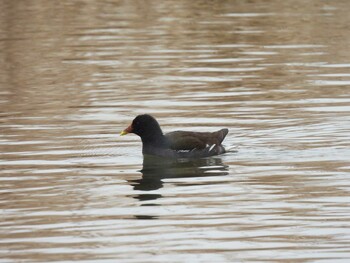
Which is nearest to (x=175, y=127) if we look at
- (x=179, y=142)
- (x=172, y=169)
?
(x=179, y=142)

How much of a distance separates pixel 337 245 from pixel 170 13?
735 inches

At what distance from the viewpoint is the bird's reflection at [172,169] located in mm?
14175

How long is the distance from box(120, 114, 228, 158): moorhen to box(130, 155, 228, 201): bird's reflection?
0.27 ft

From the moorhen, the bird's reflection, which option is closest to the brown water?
the bird's reflection

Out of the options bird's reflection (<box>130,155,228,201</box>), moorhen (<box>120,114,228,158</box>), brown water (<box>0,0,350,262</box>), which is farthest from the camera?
moorhen (<box>120,114,228,158</box>)

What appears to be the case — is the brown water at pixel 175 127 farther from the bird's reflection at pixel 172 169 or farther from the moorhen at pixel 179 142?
the moorhen at pixel 179 142

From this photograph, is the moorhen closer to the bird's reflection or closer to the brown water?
the bird's reflection

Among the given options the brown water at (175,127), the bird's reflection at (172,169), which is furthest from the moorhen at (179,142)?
the brown water at (175,127)

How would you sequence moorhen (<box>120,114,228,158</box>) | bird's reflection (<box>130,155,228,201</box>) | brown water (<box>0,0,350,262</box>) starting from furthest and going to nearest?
moorhen (<box>120,114,228,158</box>), bird's reflection (<box>130,155,228,201</box>), brown water (<box>0,0,350,262</box>)

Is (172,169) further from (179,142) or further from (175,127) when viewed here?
(175,127)

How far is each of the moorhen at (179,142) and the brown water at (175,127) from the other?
8.0 inches

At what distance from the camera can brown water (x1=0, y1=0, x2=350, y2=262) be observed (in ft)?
37.2

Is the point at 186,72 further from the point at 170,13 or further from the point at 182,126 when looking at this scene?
the point at 170,13

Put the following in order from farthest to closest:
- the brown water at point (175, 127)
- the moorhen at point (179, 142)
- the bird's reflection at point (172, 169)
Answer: the moorhen at point (179, 142) → the bird's reflection at point (172, 169) → the brown water at point (175, 127)
